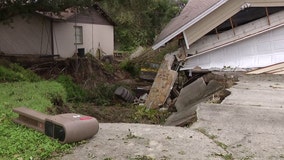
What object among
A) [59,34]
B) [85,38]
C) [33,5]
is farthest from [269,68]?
[85,38]

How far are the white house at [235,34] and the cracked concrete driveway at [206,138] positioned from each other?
7.28 meters

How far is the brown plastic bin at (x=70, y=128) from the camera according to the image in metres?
4.37

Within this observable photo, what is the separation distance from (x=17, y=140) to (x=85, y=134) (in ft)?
3.29

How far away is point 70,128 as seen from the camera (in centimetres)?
436

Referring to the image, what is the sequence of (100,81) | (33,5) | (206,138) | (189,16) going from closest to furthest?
(206,138) < (33,5) < (100,81) < (189,16)

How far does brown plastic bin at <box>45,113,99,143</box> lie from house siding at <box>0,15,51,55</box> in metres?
12.7

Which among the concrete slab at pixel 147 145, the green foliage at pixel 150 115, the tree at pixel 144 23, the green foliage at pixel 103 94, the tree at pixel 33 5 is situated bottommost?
the green foliage at pixel 150 115

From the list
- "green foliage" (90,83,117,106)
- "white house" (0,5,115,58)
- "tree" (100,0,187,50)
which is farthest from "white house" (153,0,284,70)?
"tree" (100,0,187,50)

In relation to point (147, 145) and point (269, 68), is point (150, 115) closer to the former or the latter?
point (147, 145)

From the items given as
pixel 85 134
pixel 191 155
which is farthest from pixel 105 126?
pixel 191 155

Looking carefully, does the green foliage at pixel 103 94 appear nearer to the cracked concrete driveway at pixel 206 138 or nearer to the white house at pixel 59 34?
the white house at pixel 59 34

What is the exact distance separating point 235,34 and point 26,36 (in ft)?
36.1

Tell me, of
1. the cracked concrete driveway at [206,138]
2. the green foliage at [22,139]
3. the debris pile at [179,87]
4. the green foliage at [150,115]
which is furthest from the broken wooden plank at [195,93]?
the green foliage at [22,139]

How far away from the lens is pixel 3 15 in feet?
40.5
